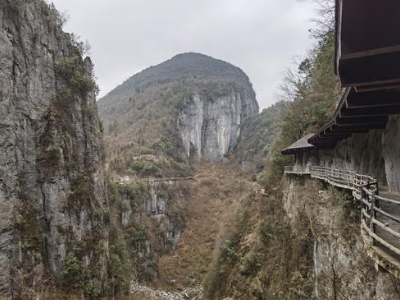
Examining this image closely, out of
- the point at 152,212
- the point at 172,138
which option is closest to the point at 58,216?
the point at 152,212

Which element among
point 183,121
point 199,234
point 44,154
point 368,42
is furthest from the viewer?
point 183,121

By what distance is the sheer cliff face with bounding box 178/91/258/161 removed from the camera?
95.8m

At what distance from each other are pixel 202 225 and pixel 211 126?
5629 cm

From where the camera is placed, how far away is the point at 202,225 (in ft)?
182

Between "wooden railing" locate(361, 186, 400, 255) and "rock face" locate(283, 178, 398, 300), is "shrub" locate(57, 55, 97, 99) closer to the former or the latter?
"rock face" locate(283, 178, 398, 300)

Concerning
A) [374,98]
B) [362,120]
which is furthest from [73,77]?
[374,98]

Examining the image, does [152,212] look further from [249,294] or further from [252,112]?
[252,112]

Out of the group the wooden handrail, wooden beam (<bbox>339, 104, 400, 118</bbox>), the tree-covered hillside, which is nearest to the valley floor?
the wooden handrail

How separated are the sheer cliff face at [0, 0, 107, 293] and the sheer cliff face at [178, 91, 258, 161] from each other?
64801 mm

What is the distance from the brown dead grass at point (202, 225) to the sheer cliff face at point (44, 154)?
13062mm

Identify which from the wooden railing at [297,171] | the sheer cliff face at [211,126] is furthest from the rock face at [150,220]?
the sheer cliff face at [211,126]

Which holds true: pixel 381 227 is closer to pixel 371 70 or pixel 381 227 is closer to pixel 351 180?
pixel 371 70

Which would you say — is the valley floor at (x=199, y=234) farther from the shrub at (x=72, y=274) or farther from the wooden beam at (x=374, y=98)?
the wooden beam at (x=374, y=98)

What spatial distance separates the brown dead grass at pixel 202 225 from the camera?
3941cm
